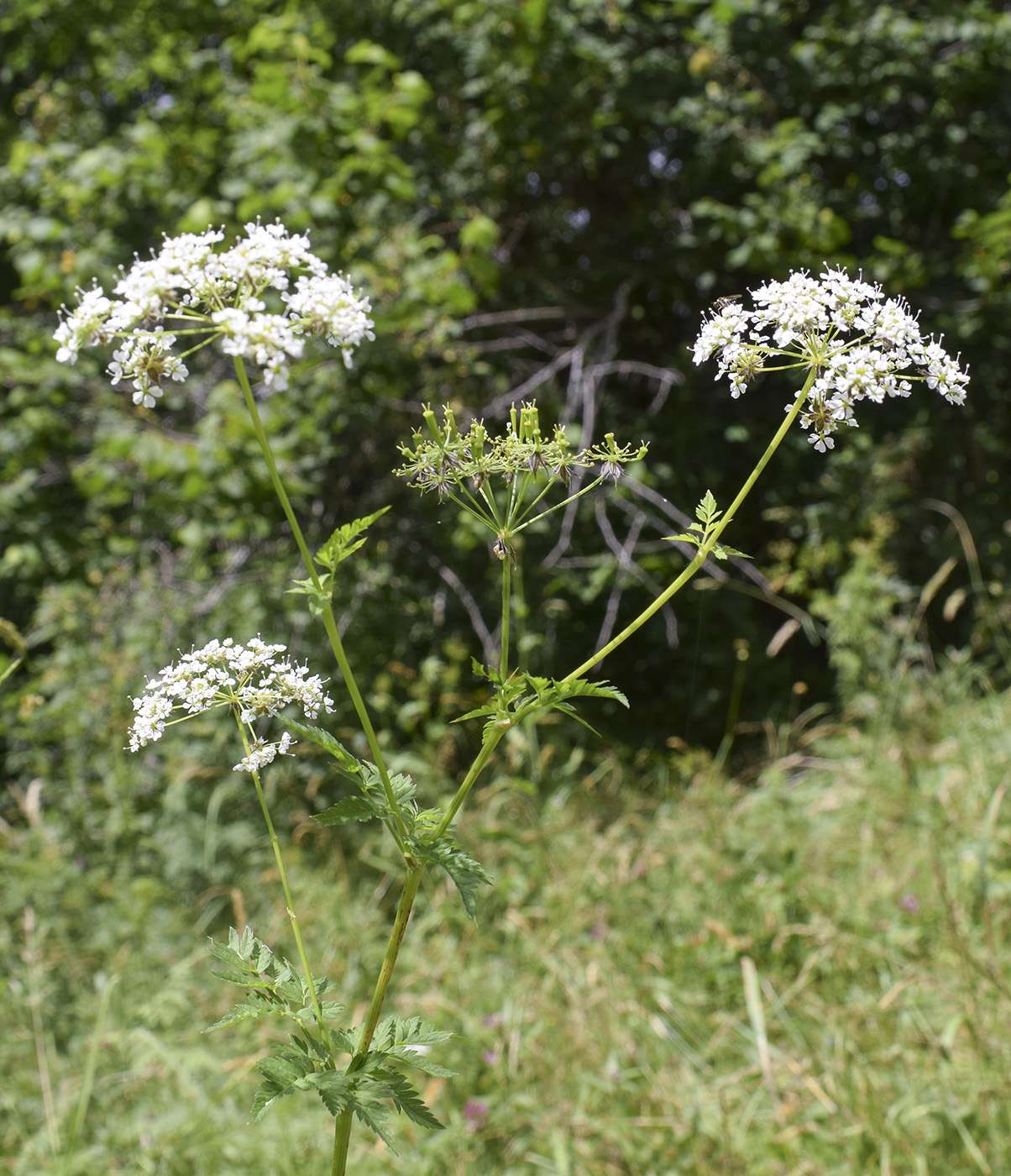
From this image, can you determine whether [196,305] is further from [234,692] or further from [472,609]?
[472,609]

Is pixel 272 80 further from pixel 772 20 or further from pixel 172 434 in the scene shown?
pixel 772 20

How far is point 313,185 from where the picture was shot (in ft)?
13.5

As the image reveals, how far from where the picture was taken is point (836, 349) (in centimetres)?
107

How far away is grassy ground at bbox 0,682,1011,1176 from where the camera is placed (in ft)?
7.93

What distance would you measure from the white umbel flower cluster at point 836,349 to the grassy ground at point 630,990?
1565 mm

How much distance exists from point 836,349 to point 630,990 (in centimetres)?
243

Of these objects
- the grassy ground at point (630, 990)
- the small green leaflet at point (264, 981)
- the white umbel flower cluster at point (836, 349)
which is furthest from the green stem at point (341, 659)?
the grassy ground at point (630, 990)

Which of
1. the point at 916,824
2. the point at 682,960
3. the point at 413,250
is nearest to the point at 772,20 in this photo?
the point at 413,250

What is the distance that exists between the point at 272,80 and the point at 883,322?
3793 mm

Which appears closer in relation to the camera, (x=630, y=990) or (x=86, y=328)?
(x=86, y=328)

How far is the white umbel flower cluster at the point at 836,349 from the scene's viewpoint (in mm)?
1038

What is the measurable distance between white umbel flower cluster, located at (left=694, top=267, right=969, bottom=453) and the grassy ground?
5.13 feet

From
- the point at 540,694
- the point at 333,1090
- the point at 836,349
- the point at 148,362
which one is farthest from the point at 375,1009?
the point at 836,349

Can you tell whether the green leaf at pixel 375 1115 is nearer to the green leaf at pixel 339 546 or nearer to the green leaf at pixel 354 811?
the green leaf at pixel 354 811
